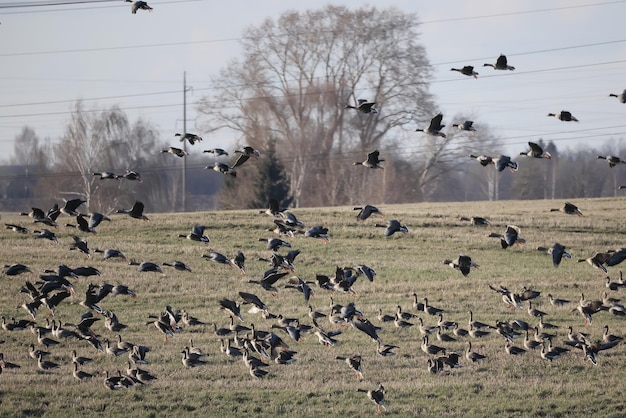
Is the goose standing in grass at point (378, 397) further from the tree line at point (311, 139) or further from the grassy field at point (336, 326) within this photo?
the tree line at point (311, 139)

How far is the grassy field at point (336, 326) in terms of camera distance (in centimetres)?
1770

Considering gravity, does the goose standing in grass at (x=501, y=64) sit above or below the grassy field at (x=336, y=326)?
above

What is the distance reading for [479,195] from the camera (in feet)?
364

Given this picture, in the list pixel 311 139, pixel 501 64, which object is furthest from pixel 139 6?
pixel 311 139

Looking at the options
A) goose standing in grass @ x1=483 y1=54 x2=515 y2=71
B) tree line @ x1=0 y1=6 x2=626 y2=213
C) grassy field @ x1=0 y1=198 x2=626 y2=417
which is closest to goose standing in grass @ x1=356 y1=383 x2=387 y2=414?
grassy field @ x1=0 y1=198 x2=626 y2=417

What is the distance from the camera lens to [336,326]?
23.9 meters

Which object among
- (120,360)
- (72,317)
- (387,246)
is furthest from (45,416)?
(387,246)

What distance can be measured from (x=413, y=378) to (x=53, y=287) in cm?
720

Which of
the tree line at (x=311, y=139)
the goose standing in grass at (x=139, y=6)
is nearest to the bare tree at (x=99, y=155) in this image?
the tree line at (x=311, y=139)

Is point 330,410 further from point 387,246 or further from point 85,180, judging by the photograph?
point 85,180

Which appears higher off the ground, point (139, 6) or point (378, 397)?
point (139, 6)

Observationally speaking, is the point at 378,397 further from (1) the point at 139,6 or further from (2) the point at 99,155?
(2) the point at 99,155

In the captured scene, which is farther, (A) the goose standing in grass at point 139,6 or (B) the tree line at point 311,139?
(B) the tree line at point 311,139

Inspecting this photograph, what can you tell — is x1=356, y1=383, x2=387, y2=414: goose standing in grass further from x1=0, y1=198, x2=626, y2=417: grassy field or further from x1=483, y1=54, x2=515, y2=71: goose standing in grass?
x1=483, y1=54, x2=515, y2=71: goose standing in grass
